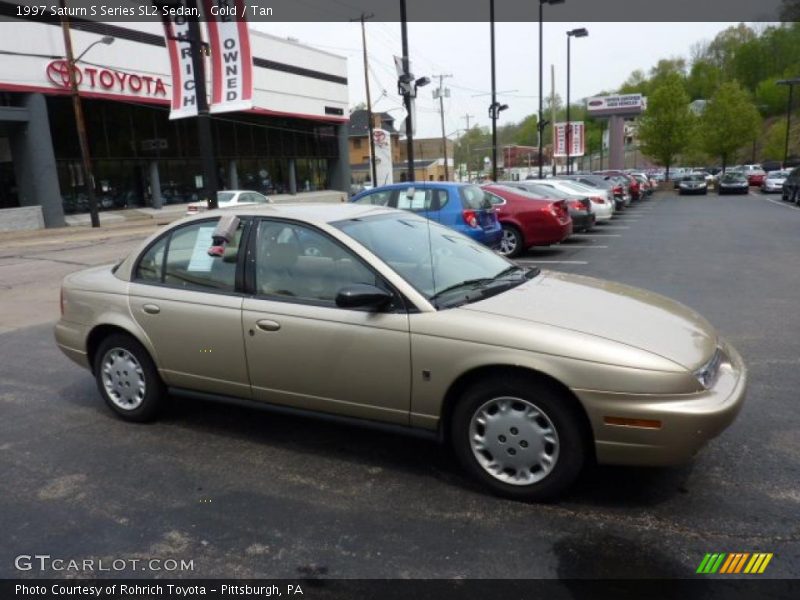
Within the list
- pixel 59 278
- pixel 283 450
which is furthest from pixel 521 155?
pixel 283 450

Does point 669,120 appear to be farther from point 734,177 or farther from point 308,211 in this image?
point 308,211

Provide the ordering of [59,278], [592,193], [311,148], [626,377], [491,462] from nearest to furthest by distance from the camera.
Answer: [626,377]
[491,462]
[59,278]
[592,193]
[311,148]

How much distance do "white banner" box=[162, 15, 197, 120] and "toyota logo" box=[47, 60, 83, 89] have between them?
18590mm

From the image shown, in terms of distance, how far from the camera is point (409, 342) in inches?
138

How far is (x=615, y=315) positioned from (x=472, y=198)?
759cm

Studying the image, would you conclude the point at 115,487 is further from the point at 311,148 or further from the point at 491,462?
the point at 311,148

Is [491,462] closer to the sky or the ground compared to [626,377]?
closer to the ground

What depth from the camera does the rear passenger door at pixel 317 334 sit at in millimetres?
3592

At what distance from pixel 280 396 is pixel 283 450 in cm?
41

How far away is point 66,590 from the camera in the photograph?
110 inches

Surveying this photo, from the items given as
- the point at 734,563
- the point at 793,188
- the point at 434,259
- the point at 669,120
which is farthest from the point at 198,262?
the point at 669,120

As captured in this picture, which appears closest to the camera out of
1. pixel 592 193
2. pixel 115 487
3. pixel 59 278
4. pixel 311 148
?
pixel 115 487

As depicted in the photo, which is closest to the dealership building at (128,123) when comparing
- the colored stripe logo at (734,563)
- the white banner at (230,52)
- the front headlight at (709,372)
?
the white banner at (230,52)

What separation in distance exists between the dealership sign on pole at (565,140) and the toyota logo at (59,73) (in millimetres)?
29442
